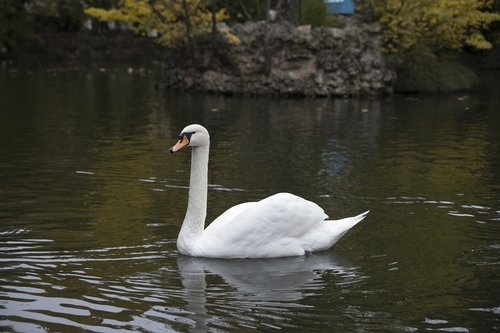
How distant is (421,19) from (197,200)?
26644 millimetres

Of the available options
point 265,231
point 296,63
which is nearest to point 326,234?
point 265,231

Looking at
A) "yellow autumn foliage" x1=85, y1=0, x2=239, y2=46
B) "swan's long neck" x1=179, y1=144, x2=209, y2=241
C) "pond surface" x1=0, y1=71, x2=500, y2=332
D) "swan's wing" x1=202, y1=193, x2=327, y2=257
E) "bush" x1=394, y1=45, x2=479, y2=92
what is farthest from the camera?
"bush" x1=394, y1=45, x2=479, y2=92

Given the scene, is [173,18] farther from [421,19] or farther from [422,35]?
[422,35]

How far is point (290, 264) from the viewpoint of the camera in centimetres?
879

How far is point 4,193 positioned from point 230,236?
14.2ft

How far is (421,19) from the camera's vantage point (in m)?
34.2

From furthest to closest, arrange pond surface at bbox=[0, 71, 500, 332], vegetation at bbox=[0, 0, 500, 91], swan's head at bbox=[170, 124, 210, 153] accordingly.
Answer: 1. vegetation at bbox=[0, 0, 500, 91]
2. swan's head at bbox=[170, 124, 210, 153]
3. pond surface at bbox=[0, 71, 500, 332]

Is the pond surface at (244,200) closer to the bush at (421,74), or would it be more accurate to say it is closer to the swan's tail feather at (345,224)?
the swan's tail feather at (345,224)

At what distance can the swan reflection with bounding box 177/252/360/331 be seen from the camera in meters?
7.17

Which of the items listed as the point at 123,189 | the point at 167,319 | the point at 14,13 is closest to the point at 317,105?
the point at 123,189

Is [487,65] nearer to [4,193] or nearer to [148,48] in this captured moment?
[148,48]

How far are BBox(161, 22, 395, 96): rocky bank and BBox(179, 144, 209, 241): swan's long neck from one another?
22.0m

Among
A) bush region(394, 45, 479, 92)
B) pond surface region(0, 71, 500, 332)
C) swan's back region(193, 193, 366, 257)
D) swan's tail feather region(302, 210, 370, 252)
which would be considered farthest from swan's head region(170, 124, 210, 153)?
bush region(394, 45, 479, 92)

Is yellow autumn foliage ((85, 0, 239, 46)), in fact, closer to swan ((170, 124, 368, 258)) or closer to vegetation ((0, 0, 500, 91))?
vegetation ((0, 0, 500, 91))
